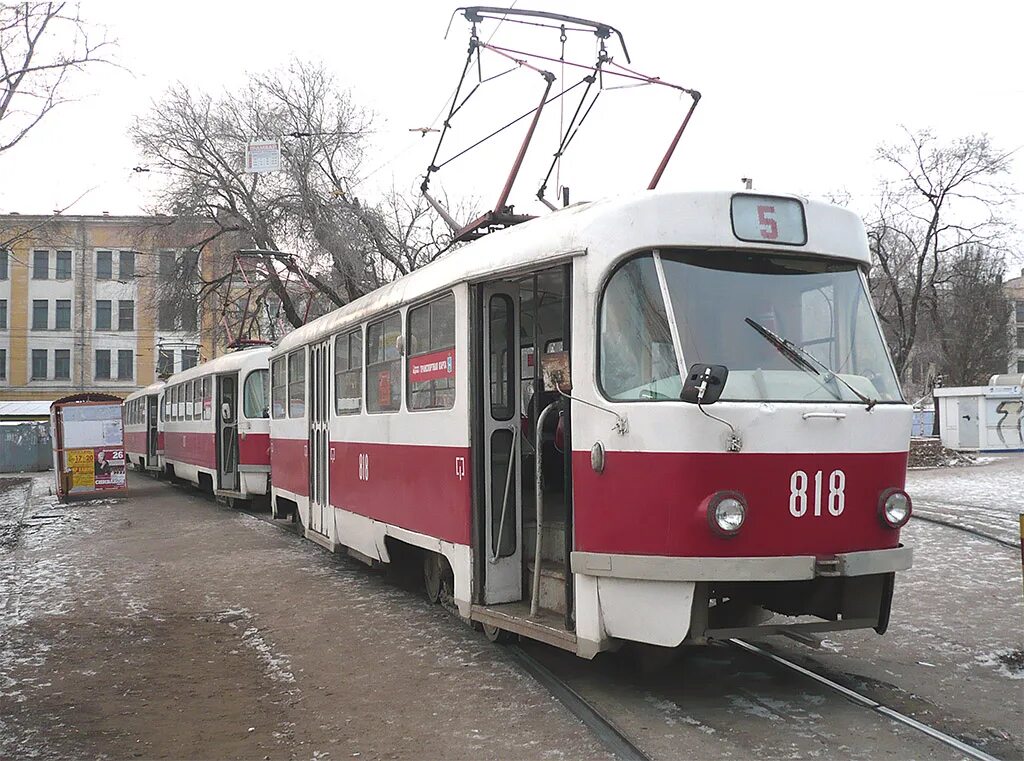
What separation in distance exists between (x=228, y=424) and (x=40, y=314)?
45454 mm

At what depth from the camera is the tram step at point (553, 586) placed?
6.18 m

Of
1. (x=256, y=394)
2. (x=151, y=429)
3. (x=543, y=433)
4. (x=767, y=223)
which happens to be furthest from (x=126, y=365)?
(x=767, y=223)

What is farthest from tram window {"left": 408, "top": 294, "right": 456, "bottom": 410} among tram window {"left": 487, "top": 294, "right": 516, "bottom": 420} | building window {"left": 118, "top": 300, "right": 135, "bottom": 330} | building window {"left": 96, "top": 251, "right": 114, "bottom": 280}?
building window {"left": 118, "top": 300, "right": 135, "bottom": 330}

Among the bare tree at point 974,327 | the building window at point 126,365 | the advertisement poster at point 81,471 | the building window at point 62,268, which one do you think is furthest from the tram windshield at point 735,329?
the building window at point 62,268

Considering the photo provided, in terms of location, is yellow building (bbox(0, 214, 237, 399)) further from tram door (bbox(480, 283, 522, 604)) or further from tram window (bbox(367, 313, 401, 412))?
tram door (bbox(480, 283, 522, 604))

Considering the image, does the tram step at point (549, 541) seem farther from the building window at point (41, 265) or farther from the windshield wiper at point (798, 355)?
the building window at point (41, 265)

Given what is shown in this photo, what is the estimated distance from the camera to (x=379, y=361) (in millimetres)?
9055

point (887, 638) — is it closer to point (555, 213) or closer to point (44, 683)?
point (555, 213)

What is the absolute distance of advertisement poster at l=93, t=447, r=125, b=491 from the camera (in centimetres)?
2267

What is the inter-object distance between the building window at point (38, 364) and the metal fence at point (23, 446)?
23.4 m

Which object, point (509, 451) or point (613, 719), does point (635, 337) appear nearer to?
point (509, 451)

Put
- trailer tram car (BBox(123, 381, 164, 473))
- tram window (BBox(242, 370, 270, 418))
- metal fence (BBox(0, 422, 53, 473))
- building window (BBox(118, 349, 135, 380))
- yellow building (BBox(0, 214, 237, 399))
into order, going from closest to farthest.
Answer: tram window (BBox(242, 370, 270, 418)) < trailer tram car (BBox(123, 381, 164, 473)) < metal fence (BBox(0, 422, 53, 473)) < yellow building (BBox(0, 214, 237, 399)) < building window (BBox(118, 349, 135, 380))

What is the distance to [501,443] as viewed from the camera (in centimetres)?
689

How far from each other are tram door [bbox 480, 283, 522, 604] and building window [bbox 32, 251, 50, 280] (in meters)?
59.2
